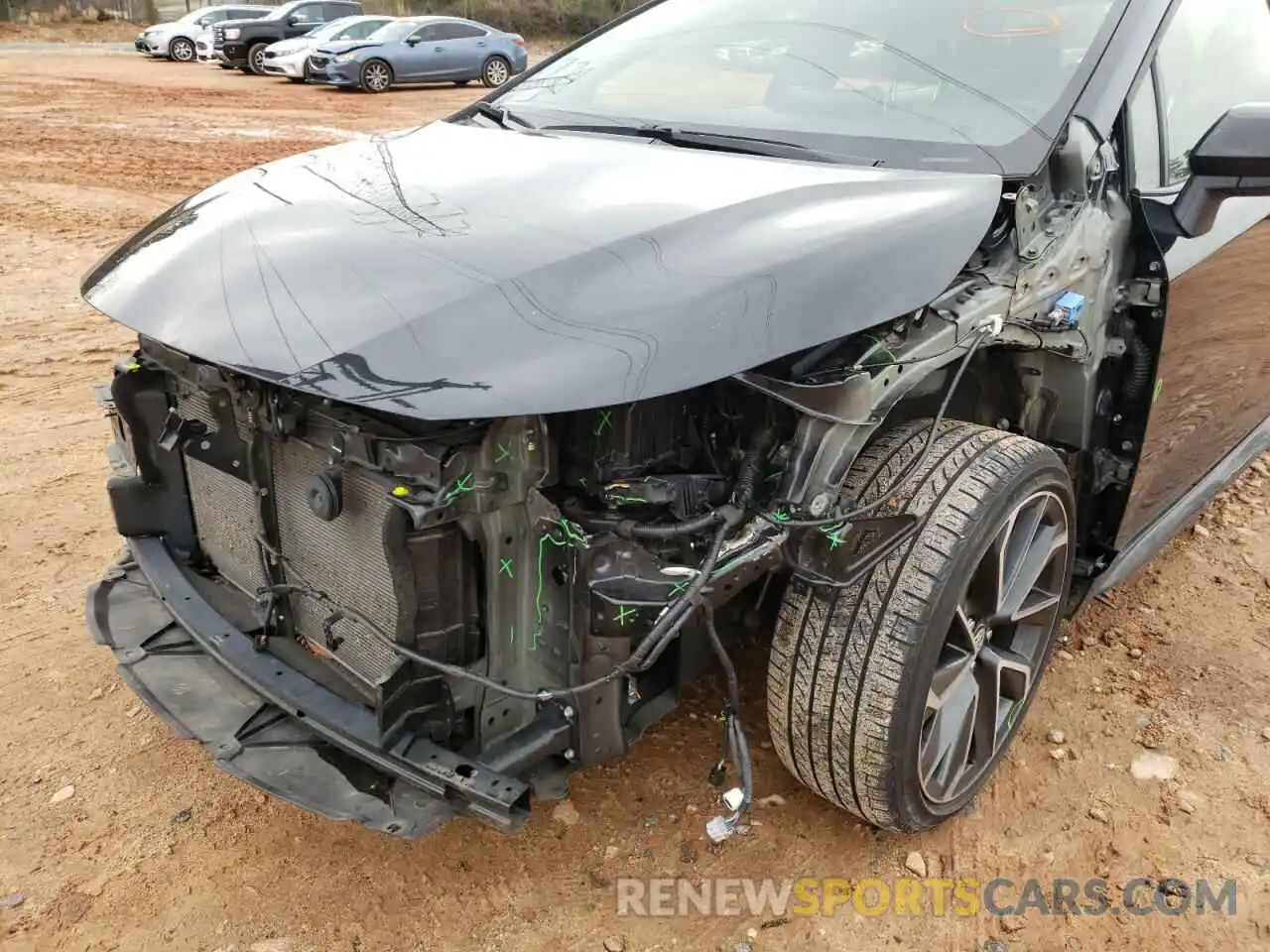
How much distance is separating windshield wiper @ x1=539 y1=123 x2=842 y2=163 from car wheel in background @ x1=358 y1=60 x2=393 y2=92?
17328 mm

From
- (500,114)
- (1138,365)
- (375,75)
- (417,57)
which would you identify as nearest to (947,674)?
(1138,365)

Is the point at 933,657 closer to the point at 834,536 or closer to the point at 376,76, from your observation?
the point at 834,536

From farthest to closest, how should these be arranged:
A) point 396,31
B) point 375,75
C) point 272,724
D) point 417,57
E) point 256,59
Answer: point 256,59 < point 396,31 < point 417,57 < point 375,75 < point 272,724

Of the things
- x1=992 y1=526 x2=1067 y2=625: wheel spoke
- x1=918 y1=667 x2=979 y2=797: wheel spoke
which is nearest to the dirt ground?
x1=918 y1=667 x2=979 y2=797: wheel spoke

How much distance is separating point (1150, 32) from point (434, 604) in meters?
2.11

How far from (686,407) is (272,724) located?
1045 mm

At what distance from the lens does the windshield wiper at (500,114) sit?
285 centimetres

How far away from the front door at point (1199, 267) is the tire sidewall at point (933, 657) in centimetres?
58

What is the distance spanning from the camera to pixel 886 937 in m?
2.13

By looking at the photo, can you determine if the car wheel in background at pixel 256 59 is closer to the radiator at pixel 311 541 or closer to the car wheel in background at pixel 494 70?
the car wheel in background at pixel 494 70

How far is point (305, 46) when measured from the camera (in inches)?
774

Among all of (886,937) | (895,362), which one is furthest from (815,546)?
(886,937)

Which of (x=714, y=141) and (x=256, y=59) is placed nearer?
(x=714, y=141)

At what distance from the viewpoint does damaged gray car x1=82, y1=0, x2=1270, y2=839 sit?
5.80 feet
